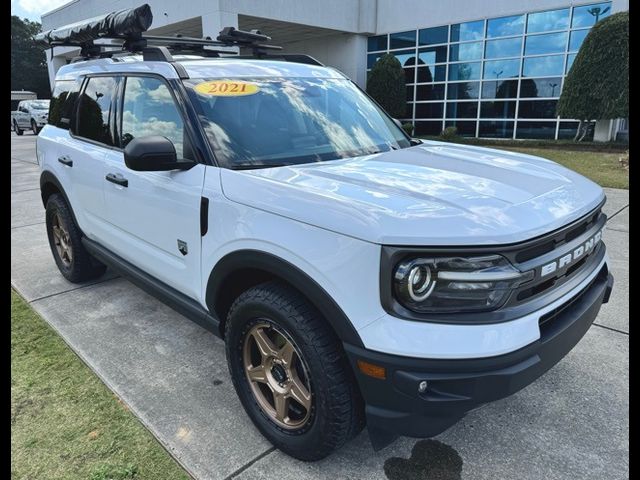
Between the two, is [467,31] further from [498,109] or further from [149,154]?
[149,154]

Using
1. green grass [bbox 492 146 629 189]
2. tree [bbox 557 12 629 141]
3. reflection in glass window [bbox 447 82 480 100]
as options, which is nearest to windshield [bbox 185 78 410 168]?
green grass [bbox 492 146 629 189]

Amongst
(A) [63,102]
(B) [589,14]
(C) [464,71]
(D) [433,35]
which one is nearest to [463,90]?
(C) [464,71]

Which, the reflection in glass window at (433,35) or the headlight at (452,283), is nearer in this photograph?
the headlight at (452,283)

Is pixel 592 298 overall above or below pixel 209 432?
above

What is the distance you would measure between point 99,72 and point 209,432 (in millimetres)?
2844

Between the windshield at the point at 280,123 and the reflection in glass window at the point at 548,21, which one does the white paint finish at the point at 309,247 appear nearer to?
the windshield at the point at 280,123

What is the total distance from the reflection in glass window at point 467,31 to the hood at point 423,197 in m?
17.2

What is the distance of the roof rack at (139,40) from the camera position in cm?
320

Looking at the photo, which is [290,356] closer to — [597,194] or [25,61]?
[597,194]

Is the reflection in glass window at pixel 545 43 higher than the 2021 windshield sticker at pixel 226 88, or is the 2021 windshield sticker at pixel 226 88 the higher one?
the reflection in glass window at pixel 545 43

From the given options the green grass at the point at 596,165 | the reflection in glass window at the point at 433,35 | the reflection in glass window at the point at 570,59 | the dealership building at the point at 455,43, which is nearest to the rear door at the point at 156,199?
the green grass at the point at 596,165

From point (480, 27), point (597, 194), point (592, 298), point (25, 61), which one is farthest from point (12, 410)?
point (25, 61)

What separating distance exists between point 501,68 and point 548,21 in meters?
2.01

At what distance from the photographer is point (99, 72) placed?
3.77 m
